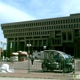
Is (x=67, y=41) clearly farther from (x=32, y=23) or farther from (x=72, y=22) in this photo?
(x=32, y=23)

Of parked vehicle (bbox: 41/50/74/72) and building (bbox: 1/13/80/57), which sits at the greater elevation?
building (bbox: 1/13/80/57)

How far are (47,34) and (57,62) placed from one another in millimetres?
99019

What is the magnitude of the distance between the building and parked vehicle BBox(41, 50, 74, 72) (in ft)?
284

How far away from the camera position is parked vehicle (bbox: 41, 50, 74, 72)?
1968cm

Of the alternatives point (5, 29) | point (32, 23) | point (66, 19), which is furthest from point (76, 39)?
point (5, 29)

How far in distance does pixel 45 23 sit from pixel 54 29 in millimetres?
7620

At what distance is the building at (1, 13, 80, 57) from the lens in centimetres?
10888

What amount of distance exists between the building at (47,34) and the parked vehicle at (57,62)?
86470mm

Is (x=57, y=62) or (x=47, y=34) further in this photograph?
(x=47, y=34)

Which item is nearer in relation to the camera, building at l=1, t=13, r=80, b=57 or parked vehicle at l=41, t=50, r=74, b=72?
parked vehicle at l=41, t=50, r=74, b=72

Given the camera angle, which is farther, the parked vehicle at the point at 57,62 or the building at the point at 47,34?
the building at the point at 47,34

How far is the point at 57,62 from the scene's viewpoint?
2011 centimetres

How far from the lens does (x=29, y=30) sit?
128 metres

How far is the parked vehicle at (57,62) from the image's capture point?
1968 centimetres
